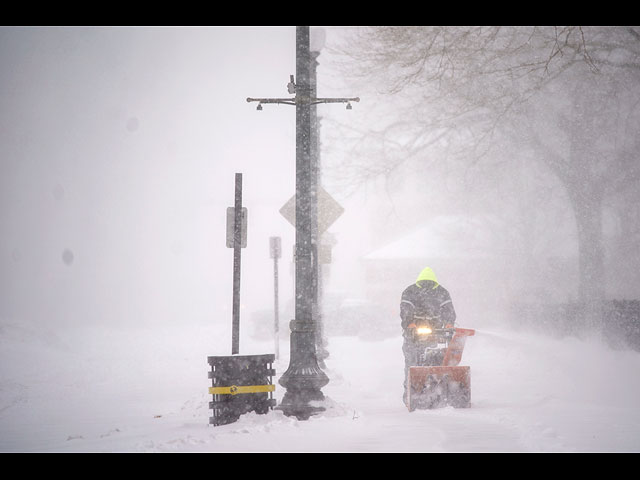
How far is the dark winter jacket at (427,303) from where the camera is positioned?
30.2 ft

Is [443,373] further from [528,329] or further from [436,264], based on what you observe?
[436,264]

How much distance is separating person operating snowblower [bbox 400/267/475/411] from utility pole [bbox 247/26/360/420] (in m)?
1.33

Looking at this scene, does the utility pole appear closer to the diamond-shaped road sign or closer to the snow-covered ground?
Result: the snow-covered ground

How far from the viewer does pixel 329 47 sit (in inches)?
674

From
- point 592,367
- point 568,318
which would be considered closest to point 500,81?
point 568,318

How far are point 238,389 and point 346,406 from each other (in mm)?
1764

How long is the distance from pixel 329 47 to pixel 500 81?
5825 mm

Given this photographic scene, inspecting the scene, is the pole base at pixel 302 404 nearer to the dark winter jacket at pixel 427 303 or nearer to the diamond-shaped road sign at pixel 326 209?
the dark winter jacket at pixel 427 303

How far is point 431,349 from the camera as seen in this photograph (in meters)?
9.26

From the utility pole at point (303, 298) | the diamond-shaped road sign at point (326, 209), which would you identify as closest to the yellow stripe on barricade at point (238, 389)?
the utility pole at point (303, 298)

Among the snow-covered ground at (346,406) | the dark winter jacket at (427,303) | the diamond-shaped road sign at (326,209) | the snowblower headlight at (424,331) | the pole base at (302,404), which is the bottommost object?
the snow-covered ground at (346,406)

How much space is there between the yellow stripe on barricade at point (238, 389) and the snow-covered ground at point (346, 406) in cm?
34

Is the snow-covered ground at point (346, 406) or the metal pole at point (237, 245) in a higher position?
the metal pole at point (237, 245)

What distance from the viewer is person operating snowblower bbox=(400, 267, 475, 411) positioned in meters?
8.43
